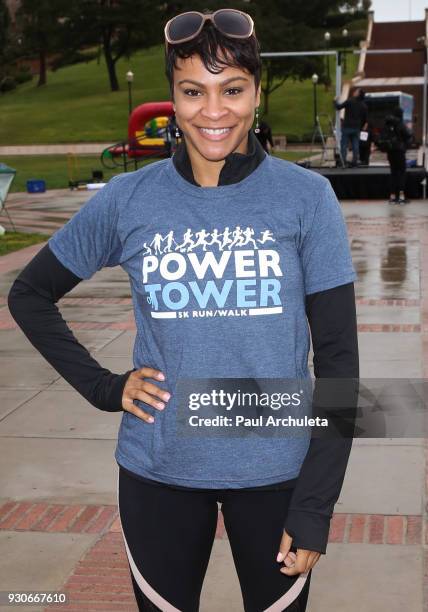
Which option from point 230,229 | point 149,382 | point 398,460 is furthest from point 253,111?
point 398,460

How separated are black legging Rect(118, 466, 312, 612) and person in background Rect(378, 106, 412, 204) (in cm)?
1868

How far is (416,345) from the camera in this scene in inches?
350

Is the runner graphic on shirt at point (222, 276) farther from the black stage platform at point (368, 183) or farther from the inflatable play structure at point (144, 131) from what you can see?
the inflatable play structure at point (144, 131)

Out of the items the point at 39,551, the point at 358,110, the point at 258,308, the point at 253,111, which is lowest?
the point at 358,110

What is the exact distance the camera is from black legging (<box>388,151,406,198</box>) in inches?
841

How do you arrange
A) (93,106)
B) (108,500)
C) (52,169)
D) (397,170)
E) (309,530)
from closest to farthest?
1. (309,530)
2. (108,500)
3. (397,170)
4. (52,169)
5. (93,106)

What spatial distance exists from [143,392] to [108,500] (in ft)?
10.3

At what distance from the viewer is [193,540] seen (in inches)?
98.3

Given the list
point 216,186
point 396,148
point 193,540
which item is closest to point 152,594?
point 193,540

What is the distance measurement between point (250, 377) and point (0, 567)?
2717 mm

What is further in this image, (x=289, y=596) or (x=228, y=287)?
(x=289, y=596)

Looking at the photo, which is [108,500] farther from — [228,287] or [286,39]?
[286,39]

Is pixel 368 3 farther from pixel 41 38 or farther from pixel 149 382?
pixel 149 382

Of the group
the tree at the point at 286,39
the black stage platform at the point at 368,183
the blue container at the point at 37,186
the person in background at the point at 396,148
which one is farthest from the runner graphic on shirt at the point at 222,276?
the tree at the point at 286,39
